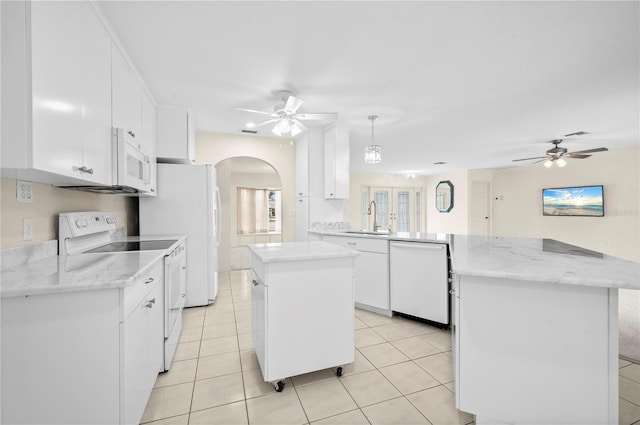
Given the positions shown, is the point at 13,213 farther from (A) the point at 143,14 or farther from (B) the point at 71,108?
(A) the point at 143,14

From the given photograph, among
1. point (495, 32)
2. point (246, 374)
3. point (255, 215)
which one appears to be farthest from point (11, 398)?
point (255, 215)

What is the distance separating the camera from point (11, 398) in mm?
1092

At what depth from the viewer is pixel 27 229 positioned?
1604 millimetres

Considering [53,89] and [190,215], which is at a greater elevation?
[53,89]

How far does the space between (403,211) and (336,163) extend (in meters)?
6.09

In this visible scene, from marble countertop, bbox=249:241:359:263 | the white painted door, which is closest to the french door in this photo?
the white painted door

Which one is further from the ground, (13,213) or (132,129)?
(132,129)

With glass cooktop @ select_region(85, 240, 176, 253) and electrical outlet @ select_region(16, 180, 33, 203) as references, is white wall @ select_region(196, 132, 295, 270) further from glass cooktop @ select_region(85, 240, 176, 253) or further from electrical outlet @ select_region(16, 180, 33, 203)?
electrical outlet @ select_region(16, 180, 33, 203)

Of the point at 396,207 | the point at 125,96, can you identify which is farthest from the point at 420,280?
the point at 396,207

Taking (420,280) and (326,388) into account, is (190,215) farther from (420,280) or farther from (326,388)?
(420,280)

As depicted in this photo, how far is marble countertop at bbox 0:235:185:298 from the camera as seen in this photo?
1113 mm

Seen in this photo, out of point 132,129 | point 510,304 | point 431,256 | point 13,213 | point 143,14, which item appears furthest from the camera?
point 431,256

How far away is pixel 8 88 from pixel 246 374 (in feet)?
6.53

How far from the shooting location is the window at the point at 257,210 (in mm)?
8922
